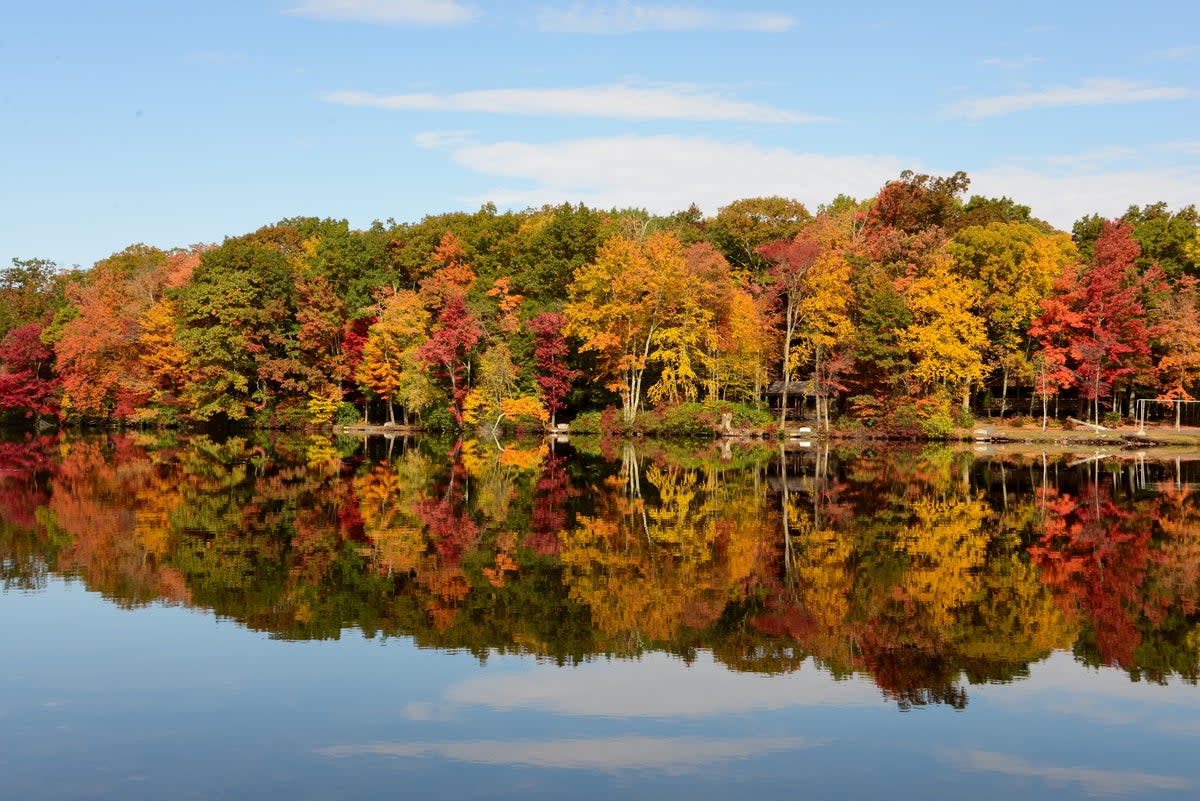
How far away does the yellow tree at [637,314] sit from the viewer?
53.1 metres

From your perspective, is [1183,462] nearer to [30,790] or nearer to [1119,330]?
[1119,330]

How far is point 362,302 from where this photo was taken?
62719 mm

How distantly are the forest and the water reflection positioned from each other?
18899 mm

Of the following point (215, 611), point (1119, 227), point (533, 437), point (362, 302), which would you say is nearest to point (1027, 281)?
point (1119, 227)

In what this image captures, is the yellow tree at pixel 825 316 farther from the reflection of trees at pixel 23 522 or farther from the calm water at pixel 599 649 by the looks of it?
the reflection of trees at pixel 23 522

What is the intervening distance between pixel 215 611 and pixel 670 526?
392 inches

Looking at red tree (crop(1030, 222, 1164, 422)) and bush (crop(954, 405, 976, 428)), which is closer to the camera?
red tree (crop(1030, 222, 1164, 422))

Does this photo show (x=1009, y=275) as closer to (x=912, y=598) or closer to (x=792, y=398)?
(x=792, y=398)

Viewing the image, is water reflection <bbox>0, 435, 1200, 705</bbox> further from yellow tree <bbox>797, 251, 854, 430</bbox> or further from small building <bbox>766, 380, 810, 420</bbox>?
small building <bbox>766, 380, 810, 420</bbox>

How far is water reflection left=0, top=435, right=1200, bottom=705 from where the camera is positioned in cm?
1296

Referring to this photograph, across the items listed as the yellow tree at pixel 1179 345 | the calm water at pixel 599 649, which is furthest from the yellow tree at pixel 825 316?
the calm water at pixel 599 649

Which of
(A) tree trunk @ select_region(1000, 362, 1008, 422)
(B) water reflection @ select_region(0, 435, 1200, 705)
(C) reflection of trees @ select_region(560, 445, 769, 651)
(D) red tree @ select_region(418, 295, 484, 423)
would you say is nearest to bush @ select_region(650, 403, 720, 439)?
(D) red tree @ select_region(418, 295, 484, 423)

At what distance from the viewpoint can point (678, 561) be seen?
58.5 ft

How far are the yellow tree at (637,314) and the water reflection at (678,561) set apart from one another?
818 inches
